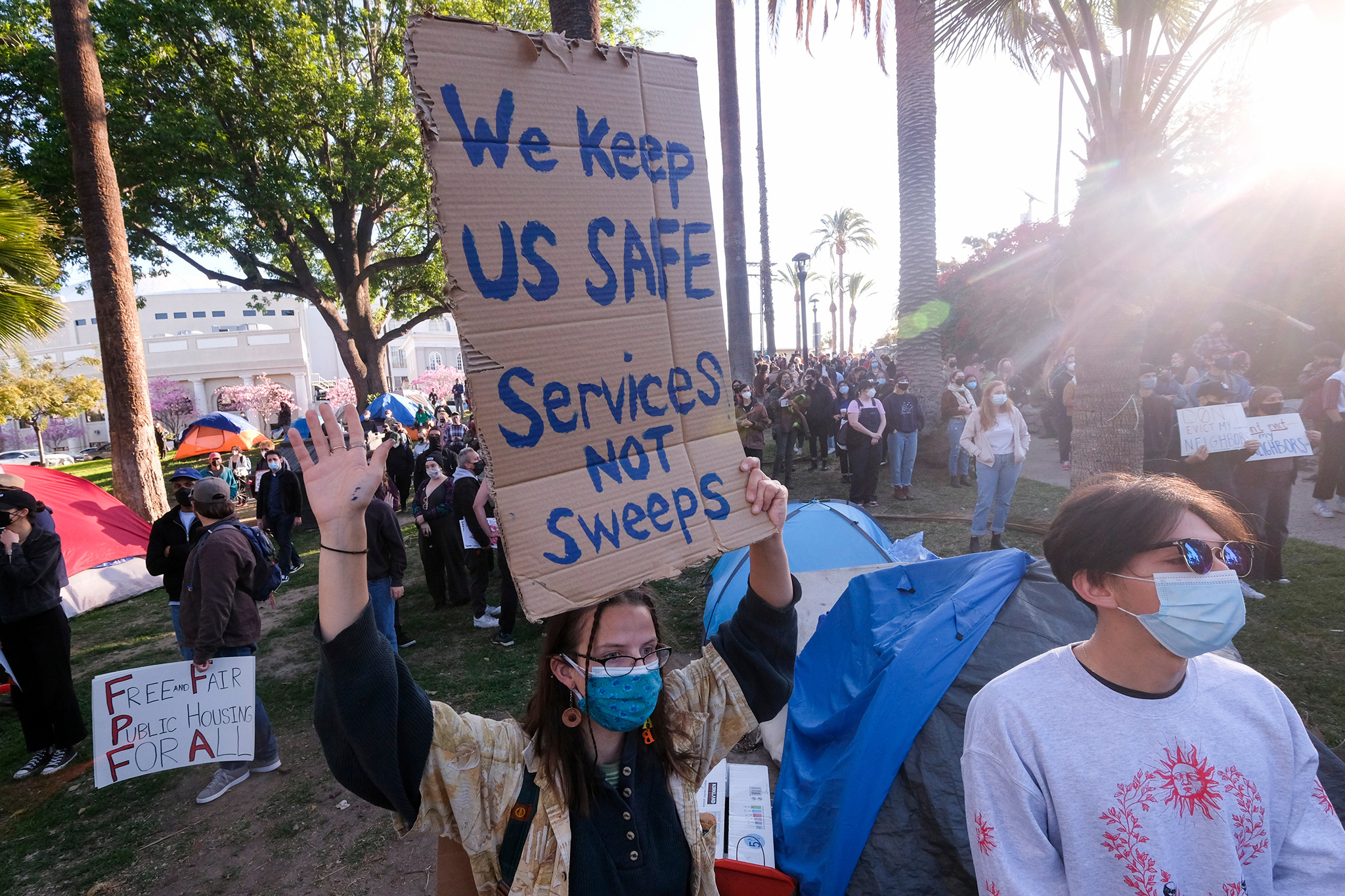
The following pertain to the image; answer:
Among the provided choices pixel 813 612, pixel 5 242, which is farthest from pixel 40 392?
pixel 813 612

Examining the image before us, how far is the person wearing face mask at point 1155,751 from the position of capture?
1534mm

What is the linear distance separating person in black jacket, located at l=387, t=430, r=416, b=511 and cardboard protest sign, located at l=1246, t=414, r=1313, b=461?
11445 mm

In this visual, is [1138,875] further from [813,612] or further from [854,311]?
[854,311]

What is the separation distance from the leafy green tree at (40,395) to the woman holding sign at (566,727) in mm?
32846

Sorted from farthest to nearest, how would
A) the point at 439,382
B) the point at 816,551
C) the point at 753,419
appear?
1. the point at 439,382
2. the point at 753,419
3. the point at 816,551

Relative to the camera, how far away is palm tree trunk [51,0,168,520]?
327 inches

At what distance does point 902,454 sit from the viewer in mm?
10656

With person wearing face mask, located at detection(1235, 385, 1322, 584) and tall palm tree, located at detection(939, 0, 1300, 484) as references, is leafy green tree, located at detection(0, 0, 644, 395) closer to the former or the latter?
tall palm tree, located at detection(939, 0, 1300, 484)

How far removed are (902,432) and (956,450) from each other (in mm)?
1623

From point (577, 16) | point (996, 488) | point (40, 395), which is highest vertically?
point (577, 16)

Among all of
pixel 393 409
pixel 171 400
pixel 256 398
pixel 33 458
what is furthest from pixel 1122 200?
pixel 171 400

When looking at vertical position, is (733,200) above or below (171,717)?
above

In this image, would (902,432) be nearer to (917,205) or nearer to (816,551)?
(917,205)

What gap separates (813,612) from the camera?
476cm
